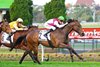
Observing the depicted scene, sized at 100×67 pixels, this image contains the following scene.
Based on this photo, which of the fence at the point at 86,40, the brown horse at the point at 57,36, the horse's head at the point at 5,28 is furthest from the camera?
the fence at the point at 86,40

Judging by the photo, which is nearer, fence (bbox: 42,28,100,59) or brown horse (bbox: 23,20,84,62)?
brown horse (bbox: 23,20,84,62)

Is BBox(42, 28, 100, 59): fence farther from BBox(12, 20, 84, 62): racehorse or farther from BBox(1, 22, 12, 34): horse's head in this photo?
BBox(1, 22, 12, 34): horse's head

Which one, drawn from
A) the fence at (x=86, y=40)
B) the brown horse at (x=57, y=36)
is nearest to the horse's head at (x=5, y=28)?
the brown horse at (x=57, y=36)

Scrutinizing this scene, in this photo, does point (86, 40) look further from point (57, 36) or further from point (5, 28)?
point (5, 28)

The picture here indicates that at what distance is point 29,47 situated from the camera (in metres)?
18.8

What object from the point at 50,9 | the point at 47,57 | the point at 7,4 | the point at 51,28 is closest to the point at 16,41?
the point at 51,28

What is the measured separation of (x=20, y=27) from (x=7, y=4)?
52.4ft

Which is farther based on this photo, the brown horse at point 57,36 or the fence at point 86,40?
the fence at point 86,40

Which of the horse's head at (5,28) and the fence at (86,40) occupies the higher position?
the horse's head at (5,28)

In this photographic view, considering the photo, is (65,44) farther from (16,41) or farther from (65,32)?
(16,41)

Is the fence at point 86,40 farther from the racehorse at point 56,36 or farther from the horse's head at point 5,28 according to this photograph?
the horse's head at point 5,28

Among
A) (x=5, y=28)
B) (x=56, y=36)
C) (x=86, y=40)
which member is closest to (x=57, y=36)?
(x=56, y=36)

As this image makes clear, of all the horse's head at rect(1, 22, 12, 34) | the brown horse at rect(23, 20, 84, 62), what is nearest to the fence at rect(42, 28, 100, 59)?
the brown horse at rect(23, 20, 84, 62)

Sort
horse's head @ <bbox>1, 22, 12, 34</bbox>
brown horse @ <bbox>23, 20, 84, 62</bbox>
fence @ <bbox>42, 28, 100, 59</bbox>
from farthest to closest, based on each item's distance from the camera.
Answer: fence @ <bbox>42, 28, 100, 59</bbox>, horse's head @ <bbox>1, 22, 12, 34</bbox>, brown horse @ <bbox>23, 20, 84, 62</bbox>
